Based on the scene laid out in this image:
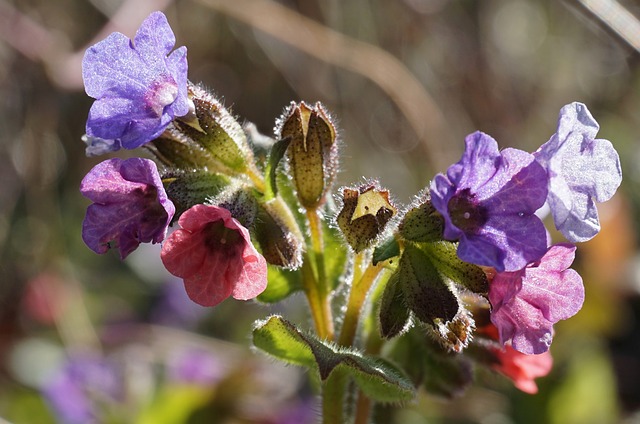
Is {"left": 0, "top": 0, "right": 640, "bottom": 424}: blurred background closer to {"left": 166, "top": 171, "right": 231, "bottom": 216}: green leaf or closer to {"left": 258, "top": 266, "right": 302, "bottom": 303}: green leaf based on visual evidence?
{"left": 258, "top": 266, "right": 302, "bottom": 303}: green leaf

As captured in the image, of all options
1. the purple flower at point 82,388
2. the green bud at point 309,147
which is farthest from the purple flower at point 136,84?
the purple flower at point 82,388

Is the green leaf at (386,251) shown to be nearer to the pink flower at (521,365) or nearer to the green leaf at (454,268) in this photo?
the green leaf at (454,268)

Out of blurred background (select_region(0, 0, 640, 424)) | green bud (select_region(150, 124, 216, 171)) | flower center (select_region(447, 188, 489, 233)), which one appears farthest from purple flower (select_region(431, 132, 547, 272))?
blurred background (select_region(0, 0, 640, 424))

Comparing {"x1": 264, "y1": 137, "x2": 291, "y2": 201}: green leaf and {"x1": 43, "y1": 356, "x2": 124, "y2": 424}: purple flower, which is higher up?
{"x1": 264, "y1": 137, "x2": 291, "y2": 201}: green leaf

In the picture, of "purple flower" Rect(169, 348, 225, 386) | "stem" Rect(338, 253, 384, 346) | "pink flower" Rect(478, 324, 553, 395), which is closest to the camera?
"stem" Rect(338, 253, 384, 346)

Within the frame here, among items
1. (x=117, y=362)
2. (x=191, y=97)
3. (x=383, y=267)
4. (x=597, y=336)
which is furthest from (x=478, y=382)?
(x=191, y=97)

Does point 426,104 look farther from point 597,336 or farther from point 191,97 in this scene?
point 191,97
